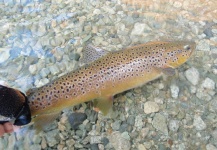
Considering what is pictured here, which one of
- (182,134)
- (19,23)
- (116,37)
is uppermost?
(19,23)

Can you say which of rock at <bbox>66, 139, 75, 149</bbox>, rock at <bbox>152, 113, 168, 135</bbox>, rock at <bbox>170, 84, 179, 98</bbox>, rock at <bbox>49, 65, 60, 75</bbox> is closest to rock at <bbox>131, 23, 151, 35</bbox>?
rock at <bbox>170, 84, 179, 98</bbox>

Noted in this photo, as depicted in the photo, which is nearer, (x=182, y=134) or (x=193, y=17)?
(x=182, y=134)

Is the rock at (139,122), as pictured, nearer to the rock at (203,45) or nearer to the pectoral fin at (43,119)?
the pectoral fin at (43,119)

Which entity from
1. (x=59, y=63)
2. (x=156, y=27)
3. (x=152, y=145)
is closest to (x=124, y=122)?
(x=152, y=145)

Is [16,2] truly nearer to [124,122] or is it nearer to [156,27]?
[156,27]

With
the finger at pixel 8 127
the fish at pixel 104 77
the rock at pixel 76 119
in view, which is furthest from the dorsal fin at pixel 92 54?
the finger at pixel 8 127

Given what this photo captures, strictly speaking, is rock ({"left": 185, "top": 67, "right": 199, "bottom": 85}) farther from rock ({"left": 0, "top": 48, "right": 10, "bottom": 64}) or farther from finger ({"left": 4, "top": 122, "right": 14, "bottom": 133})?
rock ({"left": 0, "top": 48, "right": 10, "bottom": 64})
